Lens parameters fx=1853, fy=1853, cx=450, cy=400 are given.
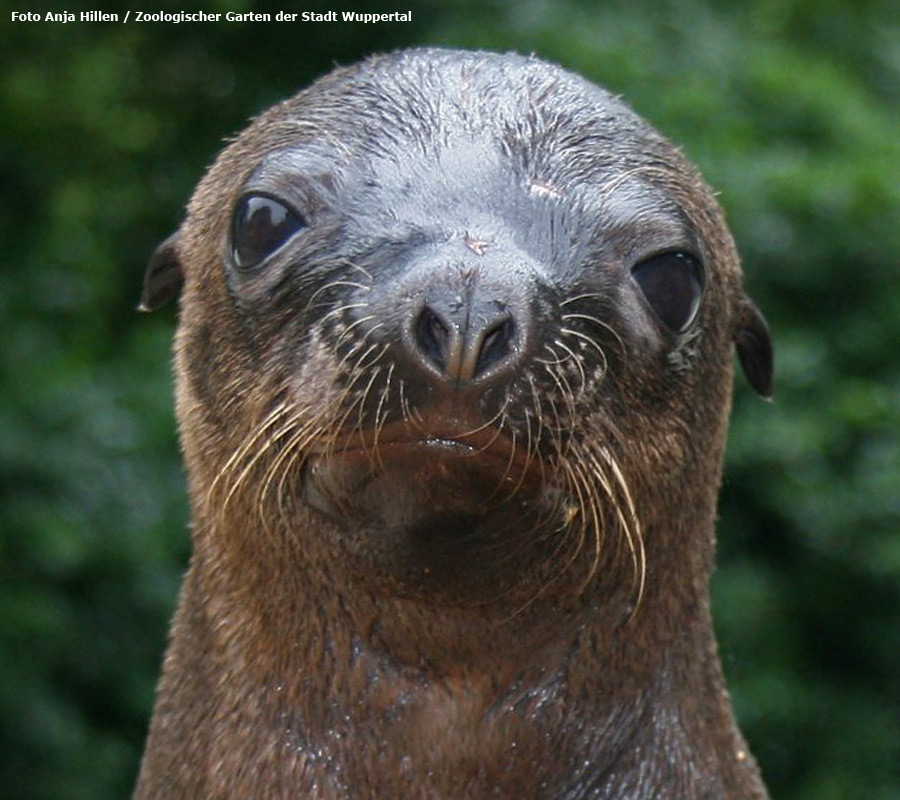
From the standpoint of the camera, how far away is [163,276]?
14.5 ft

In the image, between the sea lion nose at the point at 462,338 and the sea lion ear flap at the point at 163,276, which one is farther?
the sea lion ear flap at the point at 163,276

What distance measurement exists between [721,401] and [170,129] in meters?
6.18

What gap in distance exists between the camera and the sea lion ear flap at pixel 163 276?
438 centimetres

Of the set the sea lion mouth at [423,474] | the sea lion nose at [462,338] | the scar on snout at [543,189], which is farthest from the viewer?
the scar on snout at [543,189]

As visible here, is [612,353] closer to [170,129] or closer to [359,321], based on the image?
[359,321]

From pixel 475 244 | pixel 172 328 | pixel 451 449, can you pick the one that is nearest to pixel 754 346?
pixel 475 244

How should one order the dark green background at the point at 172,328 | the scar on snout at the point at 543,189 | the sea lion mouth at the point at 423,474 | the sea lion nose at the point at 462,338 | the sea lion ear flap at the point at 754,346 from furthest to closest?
the dark green background at the point at 172,328, the sea lion ear flap at the point at 754,346, the scar on snout at the point at 543,189, the sea lion mouth at the point at 423,474, the sea lion nose at the point at 462,338

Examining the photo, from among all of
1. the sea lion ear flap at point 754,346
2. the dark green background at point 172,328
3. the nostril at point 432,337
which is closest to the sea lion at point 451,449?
the nostril at point 432,337

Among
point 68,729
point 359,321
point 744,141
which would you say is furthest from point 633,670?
point 744,141

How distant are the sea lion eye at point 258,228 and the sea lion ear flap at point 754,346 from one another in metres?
1.16

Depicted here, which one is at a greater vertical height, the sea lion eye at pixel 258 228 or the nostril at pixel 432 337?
the sea lion eye at pixel 258 228

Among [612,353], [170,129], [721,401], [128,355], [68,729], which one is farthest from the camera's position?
[170,129]

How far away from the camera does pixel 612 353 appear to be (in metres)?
3.53

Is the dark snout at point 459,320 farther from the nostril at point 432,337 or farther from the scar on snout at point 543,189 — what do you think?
the scar on snout at point 543,189
